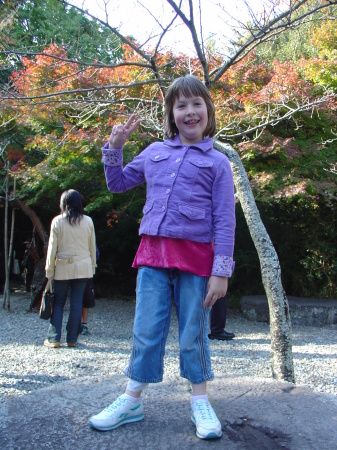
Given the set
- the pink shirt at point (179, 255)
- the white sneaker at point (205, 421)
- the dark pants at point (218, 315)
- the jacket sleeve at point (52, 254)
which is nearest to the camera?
the white sneaker at point (205, 421)

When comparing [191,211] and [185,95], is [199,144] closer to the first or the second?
[185,95]

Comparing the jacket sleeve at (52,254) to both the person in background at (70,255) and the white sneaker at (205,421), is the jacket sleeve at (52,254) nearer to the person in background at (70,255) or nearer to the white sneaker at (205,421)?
the person in background at (70,255)

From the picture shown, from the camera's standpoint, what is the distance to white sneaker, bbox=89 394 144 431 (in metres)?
2.19

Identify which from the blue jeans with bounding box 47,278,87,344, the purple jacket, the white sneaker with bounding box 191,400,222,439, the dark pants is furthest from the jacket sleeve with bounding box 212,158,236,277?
the dark pants

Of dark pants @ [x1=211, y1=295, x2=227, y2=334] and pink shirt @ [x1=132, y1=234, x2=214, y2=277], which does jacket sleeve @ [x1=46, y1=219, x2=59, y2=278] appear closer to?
dark pants @ [x1=211, y1=295, x2=227, y2=334]

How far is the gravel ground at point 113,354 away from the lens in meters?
4.24

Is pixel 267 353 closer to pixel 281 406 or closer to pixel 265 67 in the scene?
pixel 281 406

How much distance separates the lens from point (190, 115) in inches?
92.2

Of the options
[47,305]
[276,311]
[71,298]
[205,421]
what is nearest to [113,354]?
[71,298]

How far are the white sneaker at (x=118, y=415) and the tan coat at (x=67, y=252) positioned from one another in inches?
114

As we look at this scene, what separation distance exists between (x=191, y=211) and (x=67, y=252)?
10.2 ft

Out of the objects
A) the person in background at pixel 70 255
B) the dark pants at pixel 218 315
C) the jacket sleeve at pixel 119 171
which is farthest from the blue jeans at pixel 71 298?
the jacket sleeve at pixel 119 171

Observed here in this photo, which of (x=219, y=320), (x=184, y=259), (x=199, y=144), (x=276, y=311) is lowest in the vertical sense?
(x=219, y=320)

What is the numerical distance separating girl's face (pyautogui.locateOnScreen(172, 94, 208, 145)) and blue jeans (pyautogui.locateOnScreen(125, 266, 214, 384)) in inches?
27.7
